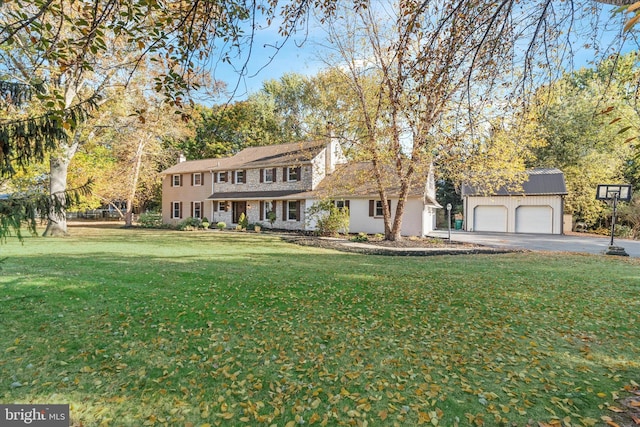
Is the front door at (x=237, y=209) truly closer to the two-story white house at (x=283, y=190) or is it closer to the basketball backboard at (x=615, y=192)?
the two-story white house at (x=283, y=190)

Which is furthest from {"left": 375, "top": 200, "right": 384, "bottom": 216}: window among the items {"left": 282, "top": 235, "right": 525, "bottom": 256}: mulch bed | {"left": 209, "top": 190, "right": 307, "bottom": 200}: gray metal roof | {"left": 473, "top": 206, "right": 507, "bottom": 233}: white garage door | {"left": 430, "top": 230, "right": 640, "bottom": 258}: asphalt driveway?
{"left": 473, "top": 206, "right": 507, "bottom": 233}: white garage door

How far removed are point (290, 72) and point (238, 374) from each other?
39.9 metres

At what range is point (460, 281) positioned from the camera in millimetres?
8242

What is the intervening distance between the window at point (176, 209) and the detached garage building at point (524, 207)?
25.4m

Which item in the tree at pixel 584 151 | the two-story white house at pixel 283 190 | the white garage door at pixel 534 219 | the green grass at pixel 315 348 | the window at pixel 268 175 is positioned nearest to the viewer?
the green grass at pixel 315 348

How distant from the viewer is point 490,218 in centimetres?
2661

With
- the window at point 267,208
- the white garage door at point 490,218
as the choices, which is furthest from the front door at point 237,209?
the white garage door at point 490,218

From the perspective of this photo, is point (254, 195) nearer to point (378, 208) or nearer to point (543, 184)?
point (378, 208)

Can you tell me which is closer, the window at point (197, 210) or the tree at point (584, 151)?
the tree at point (584, 151)

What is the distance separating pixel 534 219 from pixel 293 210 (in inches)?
709

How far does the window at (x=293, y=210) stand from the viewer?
81.3ft

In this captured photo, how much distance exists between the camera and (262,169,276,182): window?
26.5 meters

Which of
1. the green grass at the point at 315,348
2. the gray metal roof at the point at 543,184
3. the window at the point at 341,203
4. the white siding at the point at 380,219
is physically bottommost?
the green grass at the point at 315,348

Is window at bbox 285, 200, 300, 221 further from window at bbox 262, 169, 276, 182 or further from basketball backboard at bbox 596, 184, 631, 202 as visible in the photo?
basketball backboard at bbox 596, 184, 631, 202
